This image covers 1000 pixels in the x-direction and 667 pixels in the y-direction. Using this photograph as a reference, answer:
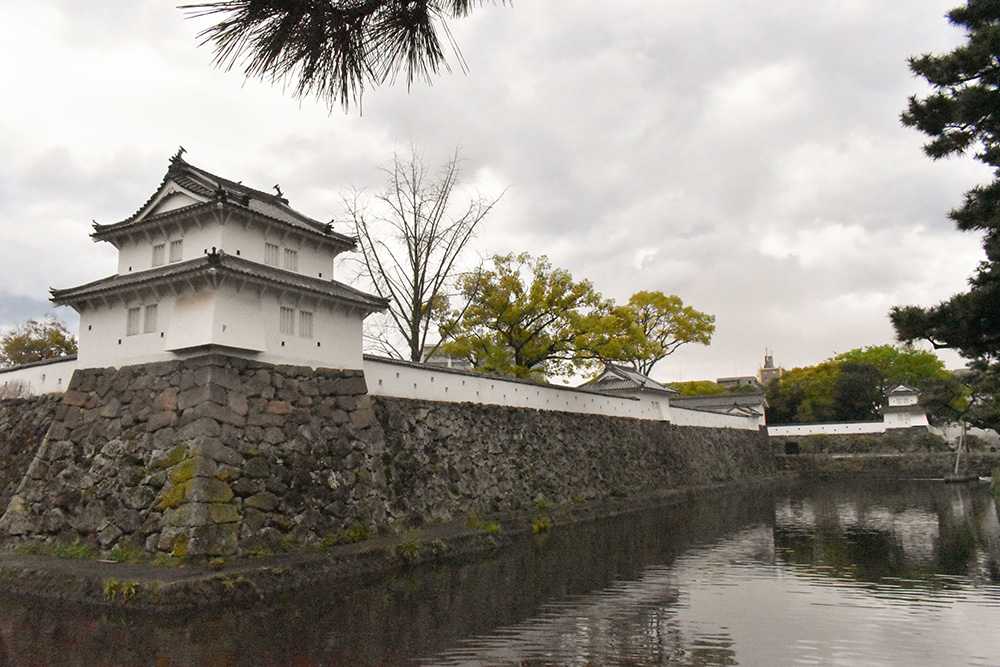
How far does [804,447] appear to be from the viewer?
44250 mm

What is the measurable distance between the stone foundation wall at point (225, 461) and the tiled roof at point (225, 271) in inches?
60.3

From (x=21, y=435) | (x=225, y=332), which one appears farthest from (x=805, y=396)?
(x=21, y=435)

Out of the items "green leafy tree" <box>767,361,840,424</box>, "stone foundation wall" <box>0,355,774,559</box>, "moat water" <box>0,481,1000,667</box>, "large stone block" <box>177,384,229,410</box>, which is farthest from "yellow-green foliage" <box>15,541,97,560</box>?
"green leafy tree" <box>767,361,840,424</box>

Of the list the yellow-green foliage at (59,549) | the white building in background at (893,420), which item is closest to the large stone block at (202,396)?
the yellow-green foliage at (59,549)

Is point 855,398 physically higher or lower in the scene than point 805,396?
lower

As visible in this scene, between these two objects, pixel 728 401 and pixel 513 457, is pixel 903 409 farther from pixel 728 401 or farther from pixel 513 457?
pixel 513 457

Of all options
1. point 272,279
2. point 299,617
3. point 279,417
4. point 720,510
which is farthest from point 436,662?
point 720,510

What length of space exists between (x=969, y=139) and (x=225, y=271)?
11.6m

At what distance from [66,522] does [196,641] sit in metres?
5.79

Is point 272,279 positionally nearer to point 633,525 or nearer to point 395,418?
point 395,418

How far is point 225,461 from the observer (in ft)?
36.2

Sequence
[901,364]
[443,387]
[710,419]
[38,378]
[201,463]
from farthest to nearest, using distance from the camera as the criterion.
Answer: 1. [901,364]
2. [710,419]
3. [443,387]
4. [38,378]
5. [201,463]

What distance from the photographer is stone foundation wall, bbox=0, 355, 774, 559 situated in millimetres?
10773

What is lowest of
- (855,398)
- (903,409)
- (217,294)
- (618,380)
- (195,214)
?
(903,409)
